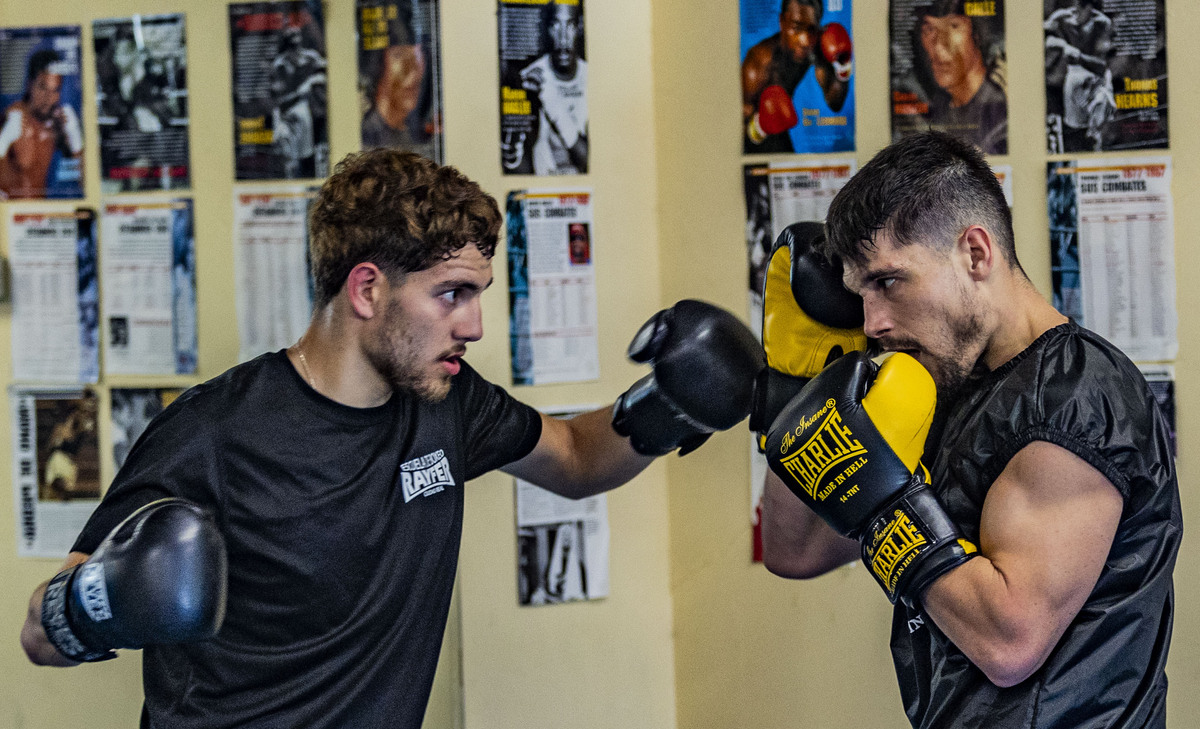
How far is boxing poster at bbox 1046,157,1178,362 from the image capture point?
220 cm

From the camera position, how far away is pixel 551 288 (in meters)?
2.39

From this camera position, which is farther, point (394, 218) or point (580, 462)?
point (580, 462)

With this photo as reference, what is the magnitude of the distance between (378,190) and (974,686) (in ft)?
4.21

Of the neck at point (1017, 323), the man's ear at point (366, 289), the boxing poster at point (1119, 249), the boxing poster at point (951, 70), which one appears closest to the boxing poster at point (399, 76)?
the man's ear at point (366, 289)

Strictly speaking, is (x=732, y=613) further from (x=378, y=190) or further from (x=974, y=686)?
(x=378, y=190)

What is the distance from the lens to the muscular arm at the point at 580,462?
6.55 ft

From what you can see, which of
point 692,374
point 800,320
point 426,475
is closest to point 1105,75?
point 800,320

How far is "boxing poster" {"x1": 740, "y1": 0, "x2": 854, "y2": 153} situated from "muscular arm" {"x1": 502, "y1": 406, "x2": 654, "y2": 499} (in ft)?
2.85

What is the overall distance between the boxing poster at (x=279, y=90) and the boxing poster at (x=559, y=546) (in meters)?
0.92

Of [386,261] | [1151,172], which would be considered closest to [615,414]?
[386,261]

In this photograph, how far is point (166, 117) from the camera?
94.4 inches

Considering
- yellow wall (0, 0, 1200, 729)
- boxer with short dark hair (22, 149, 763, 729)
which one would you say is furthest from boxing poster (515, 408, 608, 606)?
boxer with short dark hair (22, 149, 763, 729)

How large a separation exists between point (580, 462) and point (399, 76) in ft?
3.53

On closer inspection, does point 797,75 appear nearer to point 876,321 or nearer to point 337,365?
point 876,321
